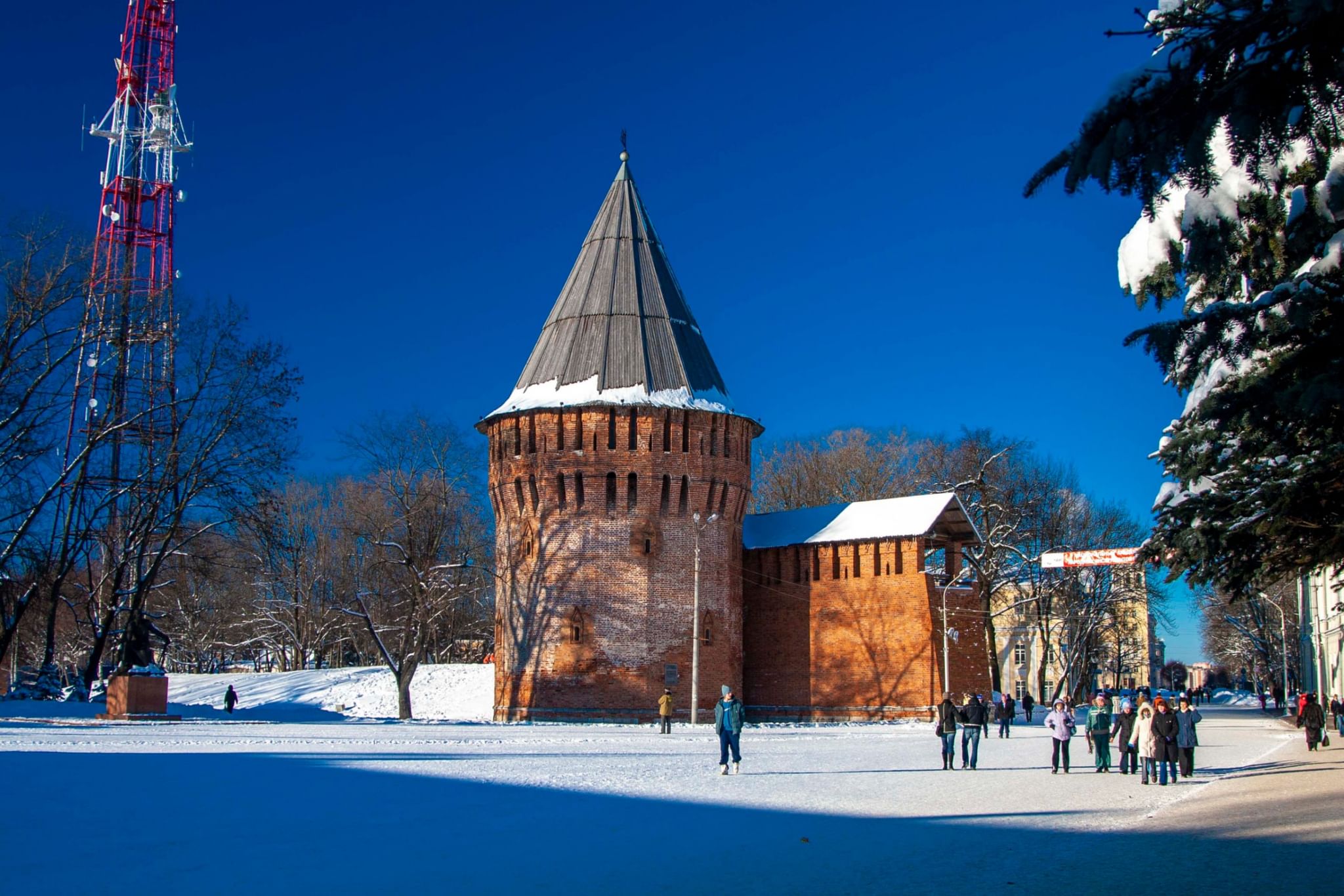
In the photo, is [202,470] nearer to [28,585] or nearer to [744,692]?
[28,585]

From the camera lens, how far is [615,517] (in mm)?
34312

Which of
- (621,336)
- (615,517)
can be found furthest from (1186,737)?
(621,336)

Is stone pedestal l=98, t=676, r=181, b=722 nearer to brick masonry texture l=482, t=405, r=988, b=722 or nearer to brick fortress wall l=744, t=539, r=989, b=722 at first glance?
brick masonry texture l=482, t=405, r=988, b=722

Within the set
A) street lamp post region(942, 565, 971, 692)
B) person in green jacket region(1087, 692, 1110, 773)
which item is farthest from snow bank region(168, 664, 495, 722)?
person in green jacket region(1087, 692, 1110, 773)

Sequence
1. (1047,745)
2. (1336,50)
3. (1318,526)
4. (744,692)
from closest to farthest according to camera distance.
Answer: (1336,50) < (1318,526) < (1047,745) < (744,692)

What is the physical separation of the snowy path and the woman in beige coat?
15.1 inches

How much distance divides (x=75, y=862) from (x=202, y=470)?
77.6 ft

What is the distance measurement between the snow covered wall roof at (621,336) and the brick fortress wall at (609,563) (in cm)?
65

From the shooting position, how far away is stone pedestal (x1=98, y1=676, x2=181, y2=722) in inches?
1037

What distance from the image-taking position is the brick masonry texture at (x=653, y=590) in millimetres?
33875

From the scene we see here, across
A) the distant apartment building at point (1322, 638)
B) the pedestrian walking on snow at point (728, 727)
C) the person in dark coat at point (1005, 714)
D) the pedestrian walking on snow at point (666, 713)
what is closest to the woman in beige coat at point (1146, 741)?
the pedestrian walking on snow at point (728, 727)

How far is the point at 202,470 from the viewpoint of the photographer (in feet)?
97.9

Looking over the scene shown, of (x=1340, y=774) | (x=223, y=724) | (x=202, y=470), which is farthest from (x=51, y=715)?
(x=1340, y=774)

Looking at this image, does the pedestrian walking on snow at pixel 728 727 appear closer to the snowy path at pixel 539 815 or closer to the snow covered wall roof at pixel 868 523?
the snowy path at pixel 539 815
